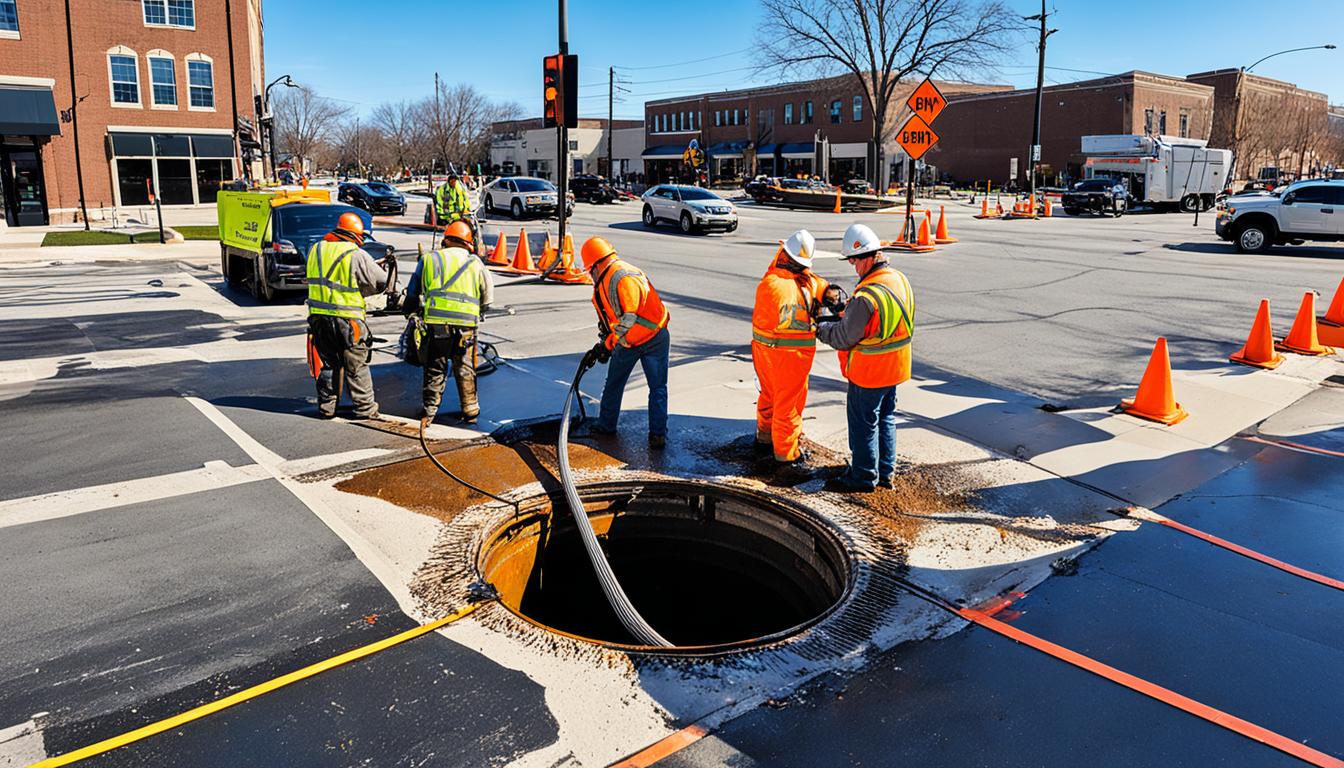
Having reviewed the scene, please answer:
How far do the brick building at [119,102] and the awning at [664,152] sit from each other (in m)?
45.3

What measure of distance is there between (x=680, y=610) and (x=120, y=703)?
12.4 feet

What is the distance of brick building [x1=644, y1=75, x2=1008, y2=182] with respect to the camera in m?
70.3

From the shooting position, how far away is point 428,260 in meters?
7.71

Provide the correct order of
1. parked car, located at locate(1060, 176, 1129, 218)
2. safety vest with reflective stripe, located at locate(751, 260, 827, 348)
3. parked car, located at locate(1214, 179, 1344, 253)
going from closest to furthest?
safety vest with reflective stripe, located at locate(751, 260, 827, 348) < parked car, located at locate(1214, 179, 1344, 253) < parked car, located at locate(1060, 176, 1129, 218)

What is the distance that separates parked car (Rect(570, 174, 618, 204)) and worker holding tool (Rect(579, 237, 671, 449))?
37.7m

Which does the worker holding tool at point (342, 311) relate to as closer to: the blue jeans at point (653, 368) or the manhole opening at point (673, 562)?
the blue jeans at point (653, 368)

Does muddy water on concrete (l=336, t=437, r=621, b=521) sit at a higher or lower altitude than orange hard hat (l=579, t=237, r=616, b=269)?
lower

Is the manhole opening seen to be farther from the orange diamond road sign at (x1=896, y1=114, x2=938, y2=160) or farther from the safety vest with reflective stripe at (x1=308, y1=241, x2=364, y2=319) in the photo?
the orange diamond road sign at (x1=896, y1=114, x2=938, y2=160)

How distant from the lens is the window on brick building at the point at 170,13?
118 ft

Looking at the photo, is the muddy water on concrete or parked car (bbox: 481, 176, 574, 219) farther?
parked car (bbox: 481, 176, 574, 219)

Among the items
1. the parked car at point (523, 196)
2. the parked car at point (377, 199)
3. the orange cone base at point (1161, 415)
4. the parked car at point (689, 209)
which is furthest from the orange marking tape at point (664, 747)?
the parked car at point (377, 199)

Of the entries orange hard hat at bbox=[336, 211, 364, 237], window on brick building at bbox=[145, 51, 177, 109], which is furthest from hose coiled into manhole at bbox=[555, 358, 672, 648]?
window on brick building at bbox=[145, 51, 177, 109]

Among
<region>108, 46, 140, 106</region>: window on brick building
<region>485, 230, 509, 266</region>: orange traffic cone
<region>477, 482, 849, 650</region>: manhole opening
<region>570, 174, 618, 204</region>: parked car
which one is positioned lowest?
<region>477, 482, 849, 650</region>: manhole opening

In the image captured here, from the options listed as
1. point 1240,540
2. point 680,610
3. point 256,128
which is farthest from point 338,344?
point 256,128
